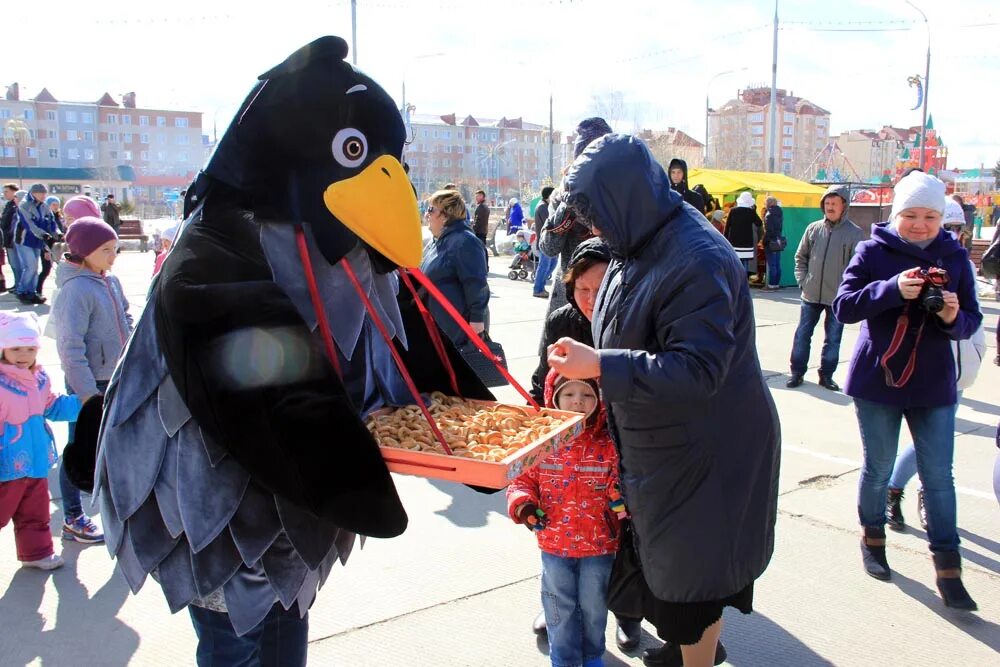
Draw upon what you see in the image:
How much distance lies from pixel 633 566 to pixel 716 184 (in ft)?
43.8

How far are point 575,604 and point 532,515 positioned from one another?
34 cm

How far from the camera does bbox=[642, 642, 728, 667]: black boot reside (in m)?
2.89

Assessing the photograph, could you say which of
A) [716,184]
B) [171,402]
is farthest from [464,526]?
[716,184]

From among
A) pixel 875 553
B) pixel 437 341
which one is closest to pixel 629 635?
pixel 875 553

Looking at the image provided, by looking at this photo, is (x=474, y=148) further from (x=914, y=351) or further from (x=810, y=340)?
(x=914, y=351)

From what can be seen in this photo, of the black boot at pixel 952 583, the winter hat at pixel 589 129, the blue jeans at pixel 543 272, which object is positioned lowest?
the black boot at pixel 952 583

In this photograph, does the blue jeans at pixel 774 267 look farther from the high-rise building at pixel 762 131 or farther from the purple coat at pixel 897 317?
the high-rise building at pixel 762 131

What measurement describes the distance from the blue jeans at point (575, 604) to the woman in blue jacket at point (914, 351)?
1601mm

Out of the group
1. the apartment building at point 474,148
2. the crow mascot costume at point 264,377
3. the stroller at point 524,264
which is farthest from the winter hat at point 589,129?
the apartment building at point 474,148

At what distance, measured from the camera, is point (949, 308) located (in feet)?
11.0

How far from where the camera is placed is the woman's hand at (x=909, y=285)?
11.0ft

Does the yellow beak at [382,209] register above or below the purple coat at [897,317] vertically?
above

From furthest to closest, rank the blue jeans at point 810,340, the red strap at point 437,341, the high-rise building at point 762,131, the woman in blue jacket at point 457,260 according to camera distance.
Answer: the high-rise building at point 762,131 < the blue jeans at point 810,340 < the woman in blue jacket at point 457,260 < the red strap at point 437,341

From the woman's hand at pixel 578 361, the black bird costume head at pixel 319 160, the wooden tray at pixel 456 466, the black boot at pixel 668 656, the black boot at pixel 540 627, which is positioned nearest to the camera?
the wooden tray at pixel 456 466
